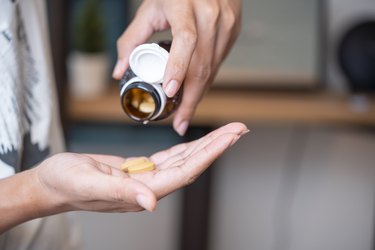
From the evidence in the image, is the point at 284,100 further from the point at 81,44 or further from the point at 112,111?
the point at 81,44

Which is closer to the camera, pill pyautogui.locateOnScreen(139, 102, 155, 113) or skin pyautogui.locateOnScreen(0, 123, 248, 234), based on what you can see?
skin pyautogui.locateOnScreen(0, 123, 248, 234)

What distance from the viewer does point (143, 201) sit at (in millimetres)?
537

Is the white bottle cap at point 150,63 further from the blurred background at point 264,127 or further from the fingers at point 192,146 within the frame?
the blurred background at point 264,127

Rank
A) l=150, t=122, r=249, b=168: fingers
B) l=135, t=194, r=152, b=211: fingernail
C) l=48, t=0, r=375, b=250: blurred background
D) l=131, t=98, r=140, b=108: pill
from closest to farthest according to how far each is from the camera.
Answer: l=135, t=194, r=152, b=211: fingernail → l=150, t=122, r=249, b=168: fingers → l=131, t=98, r=140, b=108: pill → l=48, t=0, r=375, b=250: blurred background

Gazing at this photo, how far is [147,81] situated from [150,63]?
→ 0.03 meters

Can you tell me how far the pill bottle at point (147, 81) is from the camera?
70cm

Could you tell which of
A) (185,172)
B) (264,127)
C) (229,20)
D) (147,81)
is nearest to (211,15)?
(229,20)

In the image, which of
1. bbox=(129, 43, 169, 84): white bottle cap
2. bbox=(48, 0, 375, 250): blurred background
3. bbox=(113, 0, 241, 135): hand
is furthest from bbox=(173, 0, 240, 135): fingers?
bbox=(48, 0, 375, 250): blurred background

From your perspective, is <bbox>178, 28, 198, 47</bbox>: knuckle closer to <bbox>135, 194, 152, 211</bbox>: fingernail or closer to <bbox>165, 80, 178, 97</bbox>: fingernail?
<bbox>165, 80, 178, 97</bbox>: fingernail

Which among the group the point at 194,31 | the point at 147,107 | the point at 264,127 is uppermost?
the point at 194,31

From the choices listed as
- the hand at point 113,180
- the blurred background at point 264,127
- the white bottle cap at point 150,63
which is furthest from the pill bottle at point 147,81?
the blurred background at point 264,127

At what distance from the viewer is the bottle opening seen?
2.41 feet

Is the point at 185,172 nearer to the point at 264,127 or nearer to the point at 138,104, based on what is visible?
the point at 138,104

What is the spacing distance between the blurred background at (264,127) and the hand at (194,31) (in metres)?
0.61
